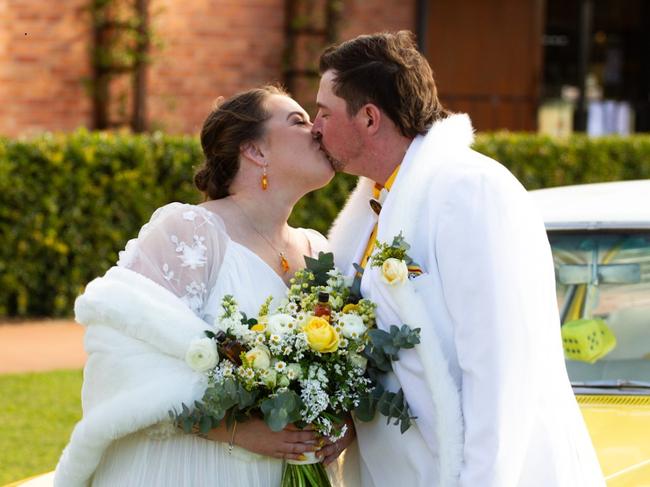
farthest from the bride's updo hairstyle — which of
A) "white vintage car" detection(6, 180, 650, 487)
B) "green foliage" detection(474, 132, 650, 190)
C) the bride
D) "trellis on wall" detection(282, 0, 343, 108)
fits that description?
"trellis on wall" detection(282, 0, 343, 108)

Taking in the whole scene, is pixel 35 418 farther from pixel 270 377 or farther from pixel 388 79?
pixel 388 79

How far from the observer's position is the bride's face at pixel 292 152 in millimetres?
3631

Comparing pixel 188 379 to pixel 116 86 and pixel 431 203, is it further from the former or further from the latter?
pixel 116 86

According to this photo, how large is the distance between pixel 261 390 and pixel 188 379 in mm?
213

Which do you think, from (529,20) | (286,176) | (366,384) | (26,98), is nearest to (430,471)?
(366,384)

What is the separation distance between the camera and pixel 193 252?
11.1 feet

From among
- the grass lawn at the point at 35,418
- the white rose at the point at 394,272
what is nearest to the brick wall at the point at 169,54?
the grass lawn at the point at 35,418

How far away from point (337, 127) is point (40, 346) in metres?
6.65

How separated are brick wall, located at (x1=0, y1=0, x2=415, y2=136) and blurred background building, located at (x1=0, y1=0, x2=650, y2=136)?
0.04 feet

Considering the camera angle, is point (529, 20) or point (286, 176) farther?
point (529, 20)

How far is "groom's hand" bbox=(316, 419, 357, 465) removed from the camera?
3.31 metres

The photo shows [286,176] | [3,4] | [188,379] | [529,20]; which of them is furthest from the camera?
[529,20]

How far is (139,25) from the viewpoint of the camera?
12.3 meters

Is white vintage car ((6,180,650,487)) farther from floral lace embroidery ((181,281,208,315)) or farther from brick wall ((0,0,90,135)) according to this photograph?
brick wall ((0,0,90,135))
